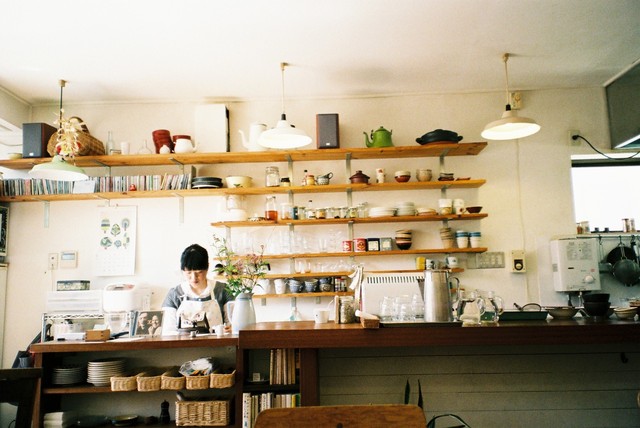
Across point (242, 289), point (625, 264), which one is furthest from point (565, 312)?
point (625, 264)

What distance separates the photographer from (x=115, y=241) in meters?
5.06

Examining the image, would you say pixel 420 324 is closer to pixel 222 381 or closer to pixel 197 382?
pixel 222 381

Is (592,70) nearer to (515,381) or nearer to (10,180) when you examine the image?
(515,381)

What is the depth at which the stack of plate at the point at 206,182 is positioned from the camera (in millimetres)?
4762

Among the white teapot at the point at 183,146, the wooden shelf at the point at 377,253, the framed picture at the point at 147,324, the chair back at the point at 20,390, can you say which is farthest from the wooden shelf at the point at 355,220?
the chair back at the point at 20,390

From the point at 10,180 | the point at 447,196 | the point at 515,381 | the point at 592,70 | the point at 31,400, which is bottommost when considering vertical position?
the point at 515,381

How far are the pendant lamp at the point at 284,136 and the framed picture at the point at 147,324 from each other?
1.62 m

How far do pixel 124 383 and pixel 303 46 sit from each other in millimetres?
2862

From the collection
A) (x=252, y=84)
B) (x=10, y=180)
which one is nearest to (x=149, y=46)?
(x=252, y=84)

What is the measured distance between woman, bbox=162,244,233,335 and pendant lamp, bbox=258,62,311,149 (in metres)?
1.05

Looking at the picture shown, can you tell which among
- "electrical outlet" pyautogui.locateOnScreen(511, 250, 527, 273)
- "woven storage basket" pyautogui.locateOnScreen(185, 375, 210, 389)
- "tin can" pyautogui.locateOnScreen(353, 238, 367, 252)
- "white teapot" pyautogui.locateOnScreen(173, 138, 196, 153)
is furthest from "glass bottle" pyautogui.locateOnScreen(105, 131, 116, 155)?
"electrical outlet" pyautogui.locateOnScreen(511, 250, 527, 273)

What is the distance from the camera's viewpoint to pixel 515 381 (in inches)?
119

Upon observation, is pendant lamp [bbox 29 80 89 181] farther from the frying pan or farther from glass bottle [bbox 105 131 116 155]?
the frying pan

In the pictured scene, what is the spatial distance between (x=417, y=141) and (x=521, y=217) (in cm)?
134
